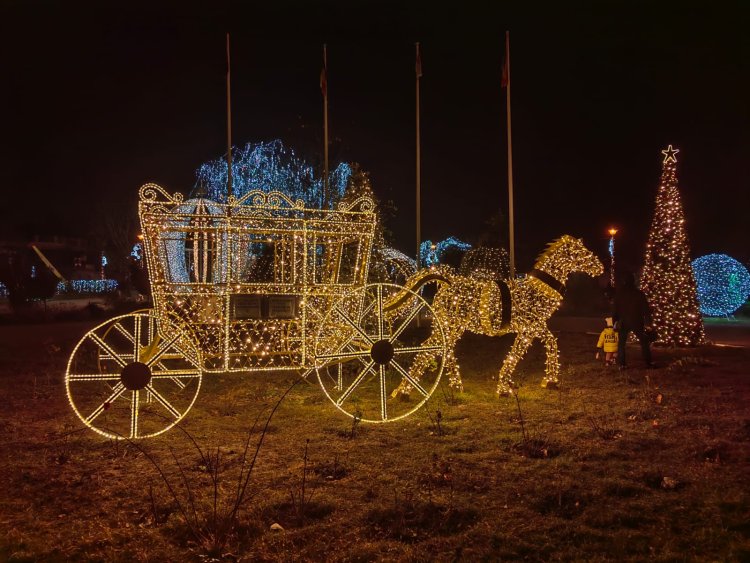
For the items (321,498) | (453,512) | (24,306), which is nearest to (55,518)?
(321,498)

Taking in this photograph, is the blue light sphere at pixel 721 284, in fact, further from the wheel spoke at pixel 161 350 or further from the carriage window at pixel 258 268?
the wheel spoke at pixel 161 350

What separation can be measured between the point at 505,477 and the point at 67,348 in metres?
12.3

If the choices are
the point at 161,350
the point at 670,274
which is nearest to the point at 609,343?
the point at 670,274

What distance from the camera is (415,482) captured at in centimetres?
451

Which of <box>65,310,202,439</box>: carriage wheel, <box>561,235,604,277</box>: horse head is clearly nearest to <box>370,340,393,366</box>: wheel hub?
<box>65,310,202,439</box>: carriage wheel

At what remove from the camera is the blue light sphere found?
2162cm

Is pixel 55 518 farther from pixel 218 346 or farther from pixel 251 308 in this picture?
pixel 251 308

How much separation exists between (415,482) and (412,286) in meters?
3.28

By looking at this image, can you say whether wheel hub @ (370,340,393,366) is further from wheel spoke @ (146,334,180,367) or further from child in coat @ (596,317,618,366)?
child in coat @ (596,317,618,366)

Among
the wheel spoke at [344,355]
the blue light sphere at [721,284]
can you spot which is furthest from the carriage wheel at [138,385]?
the blue light sphere at [721,284]

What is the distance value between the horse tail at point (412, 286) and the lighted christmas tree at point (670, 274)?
810 centimetres

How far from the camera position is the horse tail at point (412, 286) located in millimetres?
7270

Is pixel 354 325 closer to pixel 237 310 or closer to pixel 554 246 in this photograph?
pixel 237 310

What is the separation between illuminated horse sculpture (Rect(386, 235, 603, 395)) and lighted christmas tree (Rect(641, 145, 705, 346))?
256 inches
